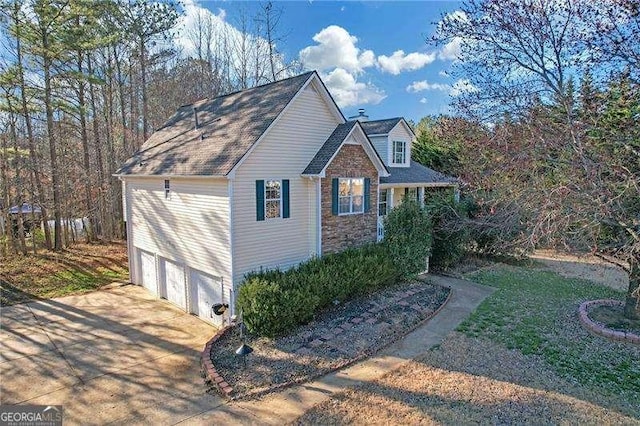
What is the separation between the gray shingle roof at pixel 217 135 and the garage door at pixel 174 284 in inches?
133

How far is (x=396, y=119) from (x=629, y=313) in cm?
1300

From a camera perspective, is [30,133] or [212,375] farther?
→ [30,133]

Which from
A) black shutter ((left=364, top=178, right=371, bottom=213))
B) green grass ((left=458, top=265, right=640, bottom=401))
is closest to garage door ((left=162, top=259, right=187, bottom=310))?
black shutter ((left=364, top=178, right=371, bottom=213))

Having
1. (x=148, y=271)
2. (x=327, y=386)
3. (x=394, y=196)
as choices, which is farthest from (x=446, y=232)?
(x=148, y=271)

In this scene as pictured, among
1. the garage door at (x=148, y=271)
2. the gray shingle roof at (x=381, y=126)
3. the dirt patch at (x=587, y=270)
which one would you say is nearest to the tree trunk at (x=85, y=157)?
the garage door at (x=148, y=271)

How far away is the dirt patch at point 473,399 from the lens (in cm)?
603

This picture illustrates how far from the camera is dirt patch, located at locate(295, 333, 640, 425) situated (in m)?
6.03

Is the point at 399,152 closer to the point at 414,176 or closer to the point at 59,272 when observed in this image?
the point at 414,176

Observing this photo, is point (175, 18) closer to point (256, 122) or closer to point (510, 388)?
point (256, 122)

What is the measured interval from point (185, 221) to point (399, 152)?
491 inches

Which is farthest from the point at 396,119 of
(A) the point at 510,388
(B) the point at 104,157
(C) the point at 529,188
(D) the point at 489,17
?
(B) the point at 104,157

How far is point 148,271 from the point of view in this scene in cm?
1455

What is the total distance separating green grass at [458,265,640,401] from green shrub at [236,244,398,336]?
319 centimetres

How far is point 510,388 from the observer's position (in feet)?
22.4
